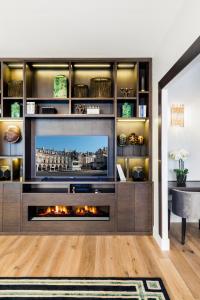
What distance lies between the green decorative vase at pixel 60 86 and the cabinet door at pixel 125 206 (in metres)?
1.60

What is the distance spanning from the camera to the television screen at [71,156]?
4180 millimetres

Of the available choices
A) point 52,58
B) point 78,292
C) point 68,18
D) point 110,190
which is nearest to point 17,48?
point 52,58

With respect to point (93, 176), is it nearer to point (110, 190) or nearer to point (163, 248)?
point (110, 190)

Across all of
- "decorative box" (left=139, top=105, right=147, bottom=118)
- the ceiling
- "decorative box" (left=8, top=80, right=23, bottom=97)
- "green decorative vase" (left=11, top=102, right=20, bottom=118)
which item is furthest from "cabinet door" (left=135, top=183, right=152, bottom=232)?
"decorative box" (left=8, top=80, right=23, bottom=97)

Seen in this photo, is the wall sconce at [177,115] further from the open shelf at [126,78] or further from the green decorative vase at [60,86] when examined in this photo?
the green decorative vase at [60,86]

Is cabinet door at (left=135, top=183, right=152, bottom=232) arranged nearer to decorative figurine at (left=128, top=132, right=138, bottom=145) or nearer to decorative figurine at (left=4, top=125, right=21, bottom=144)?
decorative figurine at (left=128, top=132, right=138, bottom=145)

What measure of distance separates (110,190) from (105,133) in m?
0.90

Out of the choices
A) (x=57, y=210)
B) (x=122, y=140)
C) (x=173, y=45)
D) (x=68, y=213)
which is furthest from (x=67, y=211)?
(x=173, y=45)

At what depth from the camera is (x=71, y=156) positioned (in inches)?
165

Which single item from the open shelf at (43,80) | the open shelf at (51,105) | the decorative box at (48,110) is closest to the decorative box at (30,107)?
the open shelf at (51,105)

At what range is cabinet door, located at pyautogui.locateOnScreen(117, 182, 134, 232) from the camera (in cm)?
387

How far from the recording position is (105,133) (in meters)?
4.24

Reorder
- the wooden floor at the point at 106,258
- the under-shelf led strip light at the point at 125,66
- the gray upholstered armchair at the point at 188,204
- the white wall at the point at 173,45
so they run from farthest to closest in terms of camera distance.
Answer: the under-shelf led strip light at the point at 125,66
the gray upholstered armchair at the point at 188,204
the wooden floor at the point at 106,258
the white wall at the point at 173,45

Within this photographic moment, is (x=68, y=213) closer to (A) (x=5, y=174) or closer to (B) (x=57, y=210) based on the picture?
(B) (x=57, y=210)
